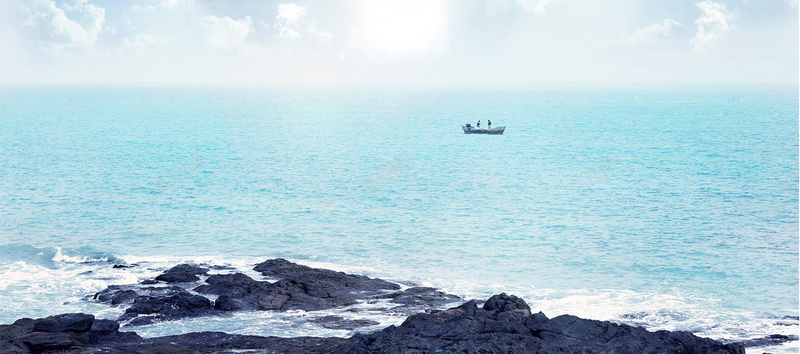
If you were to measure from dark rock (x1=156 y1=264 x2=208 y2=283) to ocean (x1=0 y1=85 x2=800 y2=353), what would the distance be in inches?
68.5

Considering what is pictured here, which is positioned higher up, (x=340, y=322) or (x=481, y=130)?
(x=340, y=322)

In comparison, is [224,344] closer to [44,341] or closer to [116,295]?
[44,341]

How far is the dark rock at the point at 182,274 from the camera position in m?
35.5

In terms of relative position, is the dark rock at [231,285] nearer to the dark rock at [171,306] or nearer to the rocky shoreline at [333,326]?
the rocky shoreline at [333,326]

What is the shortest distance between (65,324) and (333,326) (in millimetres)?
9363

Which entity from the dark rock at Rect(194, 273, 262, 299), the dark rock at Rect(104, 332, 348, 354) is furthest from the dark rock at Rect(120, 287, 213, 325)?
the dark rock at Rect(104, 332, 348, 354)

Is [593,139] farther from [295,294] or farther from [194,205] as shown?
[295,294]

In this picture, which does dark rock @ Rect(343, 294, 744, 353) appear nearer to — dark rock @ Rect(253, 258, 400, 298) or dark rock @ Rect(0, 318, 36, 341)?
dark rock @ Rect(253, 258, 400, 298)

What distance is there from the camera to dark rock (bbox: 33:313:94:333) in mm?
25136

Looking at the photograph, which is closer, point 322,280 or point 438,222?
point 322,280

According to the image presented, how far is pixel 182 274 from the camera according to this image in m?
36.2

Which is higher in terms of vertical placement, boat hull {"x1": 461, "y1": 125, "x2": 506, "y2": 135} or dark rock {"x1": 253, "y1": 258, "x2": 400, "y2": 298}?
dark rock {"x1": 253, "y1": 258, "x2": 400, "y2": 298}

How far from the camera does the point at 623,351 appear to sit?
23250 mm

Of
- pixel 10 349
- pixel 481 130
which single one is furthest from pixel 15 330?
pixel 481 130
